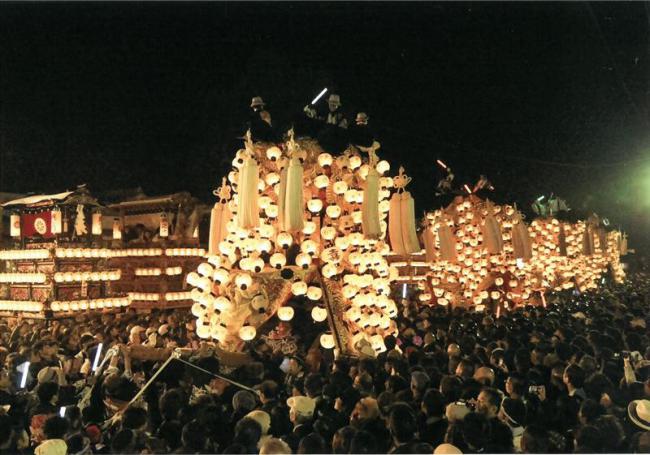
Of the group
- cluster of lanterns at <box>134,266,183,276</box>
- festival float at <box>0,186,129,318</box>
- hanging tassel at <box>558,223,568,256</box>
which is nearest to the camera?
festival float at <box>0,186,129,318</box>

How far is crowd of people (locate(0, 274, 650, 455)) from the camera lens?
13.1 ft

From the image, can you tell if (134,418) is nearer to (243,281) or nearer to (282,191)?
(243,281)

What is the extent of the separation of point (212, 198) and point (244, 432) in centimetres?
2095

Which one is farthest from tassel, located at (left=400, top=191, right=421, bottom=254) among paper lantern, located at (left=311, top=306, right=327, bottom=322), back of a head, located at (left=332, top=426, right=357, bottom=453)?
back of a head, located at (left=332, top=426, right=357, bottom=453)

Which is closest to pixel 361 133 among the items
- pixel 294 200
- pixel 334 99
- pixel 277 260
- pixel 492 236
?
pixel 334 99

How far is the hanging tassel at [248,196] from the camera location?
850 centimetres

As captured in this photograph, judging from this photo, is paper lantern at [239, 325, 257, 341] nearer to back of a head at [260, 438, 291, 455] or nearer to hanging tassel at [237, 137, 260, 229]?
hanging tassel at [237, 137, 260, 229]

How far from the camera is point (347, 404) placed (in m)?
4.95

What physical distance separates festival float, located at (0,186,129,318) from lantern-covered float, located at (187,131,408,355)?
8570mm

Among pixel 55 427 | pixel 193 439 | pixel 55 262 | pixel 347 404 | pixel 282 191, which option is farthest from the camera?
pixel 55 262

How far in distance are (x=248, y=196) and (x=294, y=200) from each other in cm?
86

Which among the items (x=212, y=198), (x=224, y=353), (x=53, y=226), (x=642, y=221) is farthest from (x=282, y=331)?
(x=642, y=221)

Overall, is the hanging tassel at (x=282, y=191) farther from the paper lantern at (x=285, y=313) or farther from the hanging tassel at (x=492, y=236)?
the hanging tassel at (x=492, y=236)

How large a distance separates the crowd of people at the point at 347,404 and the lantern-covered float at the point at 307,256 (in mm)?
1250
